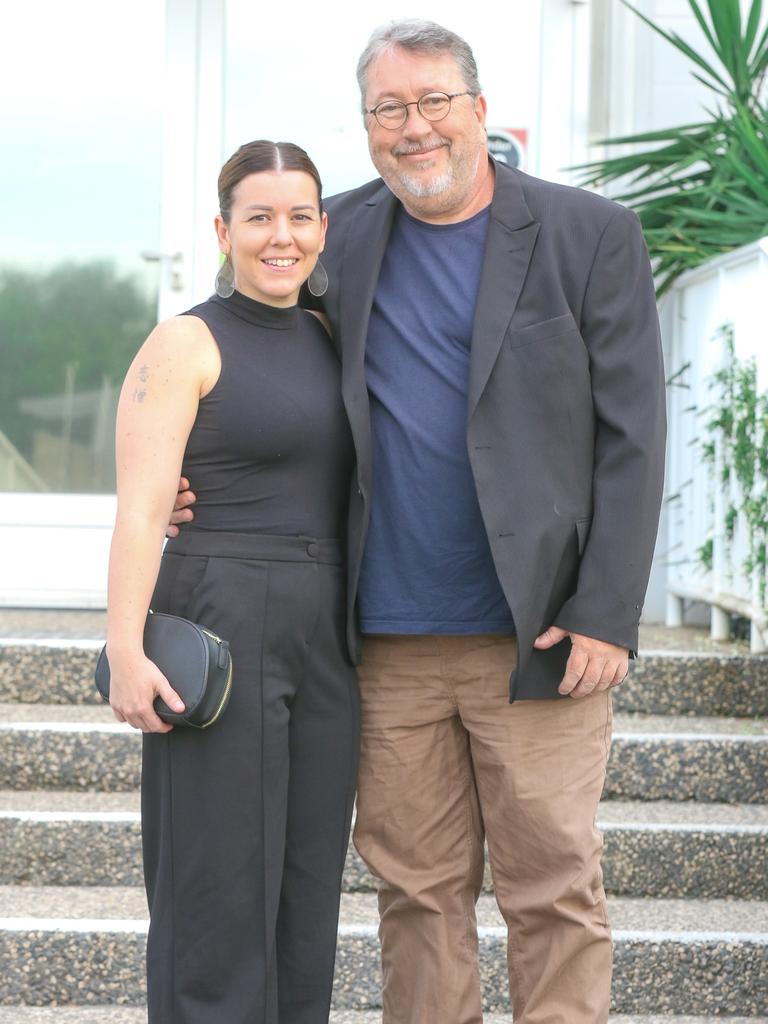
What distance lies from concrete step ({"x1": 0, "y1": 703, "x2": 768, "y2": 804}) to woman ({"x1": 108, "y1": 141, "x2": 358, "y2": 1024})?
140 cm

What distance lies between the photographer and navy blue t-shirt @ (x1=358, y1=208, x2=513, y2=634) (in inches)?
A: 92.1

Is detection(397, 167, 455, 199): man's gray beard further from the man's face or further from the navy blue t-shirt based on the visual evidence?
the navy blue t-shirt

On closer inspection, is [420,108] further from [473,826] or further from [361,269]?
[473,826]

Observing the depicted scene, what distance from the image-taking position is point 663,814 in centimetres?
343

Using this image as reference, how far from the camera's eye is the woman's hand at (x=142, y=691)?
209 centimetres

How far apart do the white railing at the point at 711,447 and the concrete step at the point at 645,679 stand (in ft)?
0.42

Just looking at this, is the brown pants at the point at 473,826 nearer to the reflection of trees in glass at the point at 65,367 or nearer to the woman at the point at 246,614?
the woman at the point at 246,614

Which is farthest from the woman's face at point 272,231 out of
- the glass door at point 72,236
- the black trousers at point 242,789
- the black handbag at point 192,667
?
the glass door at point 72,236

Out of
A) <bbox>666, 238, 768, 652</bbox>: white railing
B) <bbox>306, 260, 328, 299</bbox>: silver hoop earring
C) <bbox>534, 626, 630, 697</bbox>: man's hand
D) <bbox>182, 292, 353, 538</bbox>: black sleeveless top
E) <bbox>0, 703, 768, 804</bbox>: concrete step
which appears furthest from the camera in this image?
<bbox>666, 238, 768, 652</bbox>: white railing

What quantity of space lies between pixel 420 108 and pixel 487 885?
1817 millimetres

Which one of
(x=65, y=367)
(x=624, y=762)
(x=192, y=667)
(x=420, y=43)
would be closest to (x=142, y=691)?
(x=192, y=667)

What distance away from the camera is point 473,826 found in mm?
2475

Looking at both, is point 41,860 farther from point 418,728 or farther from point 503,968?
point 418,728

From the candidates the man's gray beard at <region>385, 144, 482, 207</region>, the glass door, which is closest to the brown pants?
the man's gray beard at <region>385, 144, 482, 207</region>
